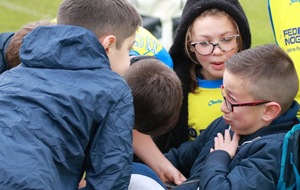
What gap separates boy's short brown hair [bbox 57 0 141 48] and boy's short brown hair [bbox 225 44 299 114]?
21.3 inches

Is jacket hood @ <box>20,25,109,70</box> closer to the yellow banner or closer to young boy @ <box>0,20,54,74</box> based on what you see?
young boy @ <box>0,20,54,74</box>

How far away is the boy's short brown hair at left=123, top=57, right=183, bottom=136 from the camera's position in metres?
3.25

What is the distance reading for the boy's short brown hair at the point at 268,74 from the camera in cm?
323

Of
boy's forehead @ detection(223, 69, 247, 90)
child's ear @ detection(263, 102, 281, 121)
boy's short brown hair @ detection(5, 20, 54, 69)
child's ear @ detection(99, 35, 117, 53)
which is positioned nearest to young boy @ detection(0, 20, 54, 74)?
boy's short brown hair @ detection(5, 20, 54, 69)

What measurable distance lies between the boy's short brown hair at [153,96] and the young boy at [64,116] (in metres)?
0.31

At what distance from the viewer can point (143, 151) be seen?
352cm

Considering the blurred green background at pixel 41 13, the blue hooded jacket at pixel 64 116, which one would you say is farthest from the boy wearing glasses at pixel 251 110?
the blurred green background at pixel 41 13

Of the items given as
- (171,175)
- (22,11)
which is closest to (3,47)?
(171,175)

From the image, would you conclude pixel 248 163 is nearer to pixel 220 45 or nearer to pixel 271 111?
pixel 271 111

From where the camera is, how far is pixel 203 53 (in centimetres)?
400

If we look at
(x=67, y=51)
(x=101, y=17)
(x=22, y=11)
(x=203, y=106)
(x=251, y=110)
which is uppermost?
(x=101, y=17)

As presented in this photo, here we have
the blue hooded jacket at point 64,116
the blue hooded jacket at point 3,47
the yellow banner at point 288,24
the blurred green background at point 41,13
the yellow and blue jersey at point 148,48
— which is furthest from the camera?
the blurred green background at point 41,13

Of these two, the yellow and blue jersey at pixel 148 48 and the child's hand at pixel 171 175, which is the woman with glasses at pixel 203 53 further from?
the child's hand at pixel 171 175

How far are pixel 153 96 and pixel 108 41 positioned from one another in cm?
35
